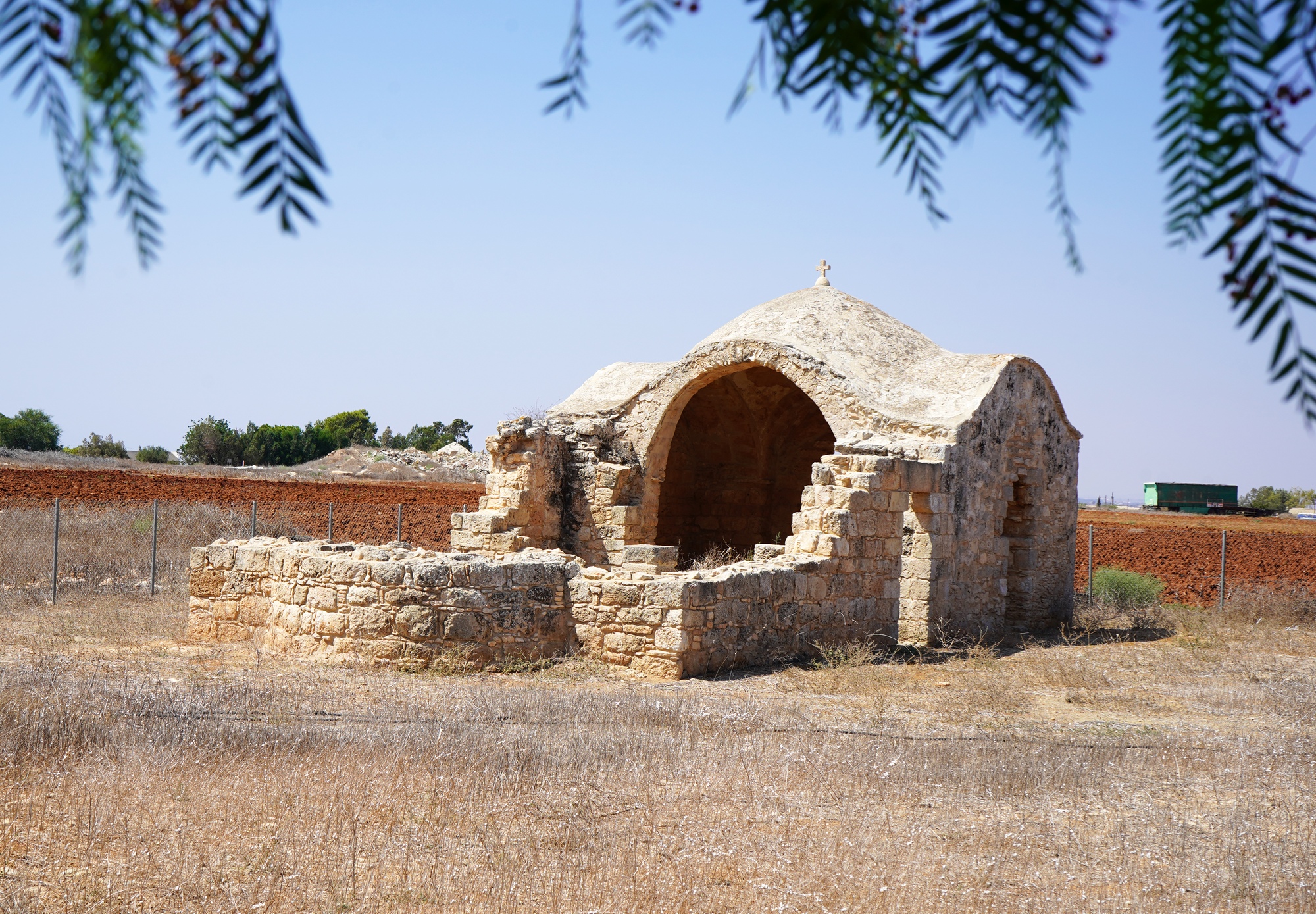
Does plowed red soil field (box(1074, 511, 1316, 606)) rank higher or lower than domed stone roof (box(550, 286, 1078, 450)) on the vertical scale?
lower

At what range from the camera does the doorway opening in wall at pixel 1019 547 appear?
1373 centimetres

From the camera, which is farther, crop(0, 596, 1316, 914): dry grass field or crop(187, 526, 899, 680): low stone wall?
crop(187, 526, 899, 680): low stone wall

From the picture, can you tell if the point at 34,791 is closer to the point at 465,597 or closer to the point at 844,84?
the point at 465,597

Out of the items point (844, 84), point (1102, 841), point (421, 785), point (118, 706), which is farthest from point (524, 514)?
point (844, 84)

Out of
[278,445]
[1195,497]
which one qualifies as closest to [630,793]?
[278,445]

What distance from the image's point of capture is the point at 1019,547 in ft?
45.3

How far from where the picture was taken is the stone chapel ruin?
9305mm

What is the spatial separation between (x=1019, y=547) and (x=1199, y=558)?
1396cm

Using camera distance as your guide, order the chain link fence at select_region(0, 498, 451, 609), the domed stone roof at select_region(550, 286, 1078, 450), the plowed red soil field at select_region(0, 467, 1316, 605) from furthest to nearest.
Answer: the plowed red soil field at select_region(0, 467, 1316, 605) → the chain link fence at select_region(0, 498, 451, 609) → the domed stone roof at select_region(550, 286, 1078, 450)

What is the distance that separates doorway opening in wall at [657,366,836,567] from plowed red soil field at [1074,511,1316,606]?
16.9 ft

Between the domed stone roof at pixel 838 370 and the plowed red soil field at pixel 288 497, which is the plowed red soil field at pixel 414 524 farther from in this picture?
the domed stone roof at pixel 838 370

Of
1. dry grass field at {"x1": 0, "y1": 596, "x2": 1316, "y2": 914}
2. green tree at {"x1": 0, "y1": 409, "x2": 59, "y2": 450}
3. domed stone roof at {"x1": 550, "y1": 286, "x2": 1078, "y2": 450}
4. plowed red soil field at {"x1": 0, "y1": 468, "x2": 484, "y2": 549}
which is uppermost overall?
domed stone roof at {"x1": 550, "y1": 286, "x2": 1078, "y2": 450}

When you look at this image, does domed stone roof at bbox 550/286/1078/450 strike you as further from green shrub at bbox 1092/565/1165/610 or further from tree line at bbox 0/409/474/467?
tree line at bbox 0/409/474/467

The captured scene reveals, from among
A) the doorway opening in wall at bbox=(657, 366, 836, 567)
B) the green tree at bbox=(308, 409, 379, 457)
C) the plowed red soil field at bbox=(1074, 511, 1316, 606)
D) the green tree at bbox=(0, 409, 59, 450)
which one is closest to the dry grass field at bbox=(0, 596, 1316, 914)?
the green tree at bbox=(0, 409, 59, 450)
